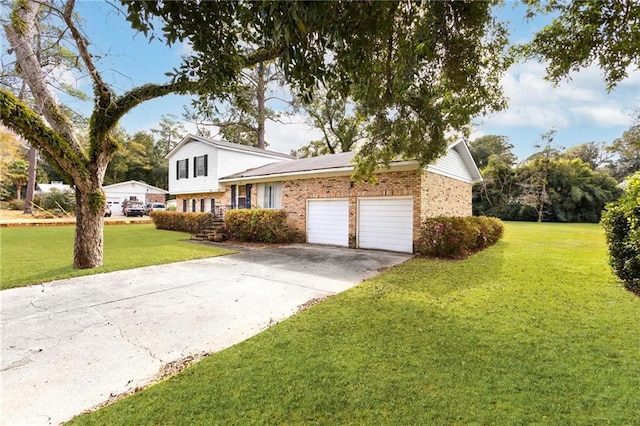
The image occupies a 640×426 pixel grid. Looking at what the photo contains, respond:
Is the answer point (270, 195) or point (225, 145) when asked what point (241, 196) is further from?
point (225, 145)

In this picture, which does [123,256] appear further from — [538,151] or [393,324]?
[538,151]

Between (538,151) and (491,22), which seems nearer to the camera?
(491,22)

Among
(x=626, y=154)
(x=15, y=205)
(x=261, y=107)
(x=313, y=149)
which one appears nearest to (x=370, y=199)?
(x=261, y=107)

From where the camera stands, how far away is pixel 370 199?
11539 millimetres

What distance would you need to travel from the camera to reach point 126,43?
5551mm

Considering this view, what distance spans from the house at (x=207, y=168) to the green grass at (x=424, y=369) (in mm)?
13127

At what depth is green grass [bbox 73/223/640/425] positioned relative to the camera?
2400 mm

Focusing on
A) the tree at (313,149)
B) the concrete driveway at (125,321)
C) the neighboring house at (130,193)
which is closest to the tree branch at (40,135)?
the concrete driveway at (125,321)

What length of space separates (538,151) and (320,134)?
69.3 feet

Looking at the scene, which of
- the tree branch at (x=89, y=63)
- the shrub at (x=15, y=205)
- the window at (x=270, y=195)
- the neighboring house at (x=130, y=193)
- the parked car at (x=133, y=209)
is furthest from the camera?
the neighboring house at (x=130, y=193)

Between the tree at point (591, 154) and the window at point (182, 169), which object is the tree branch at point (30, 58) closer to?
the window at point (182, 169)

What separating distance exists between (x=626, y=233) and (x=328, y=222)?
8864 mm

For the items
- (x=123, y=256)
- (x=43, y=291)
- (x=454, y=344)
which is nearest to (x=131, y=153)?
(x=123, y=256)

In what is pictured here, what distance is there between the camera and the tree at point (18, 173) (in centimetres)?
3203
